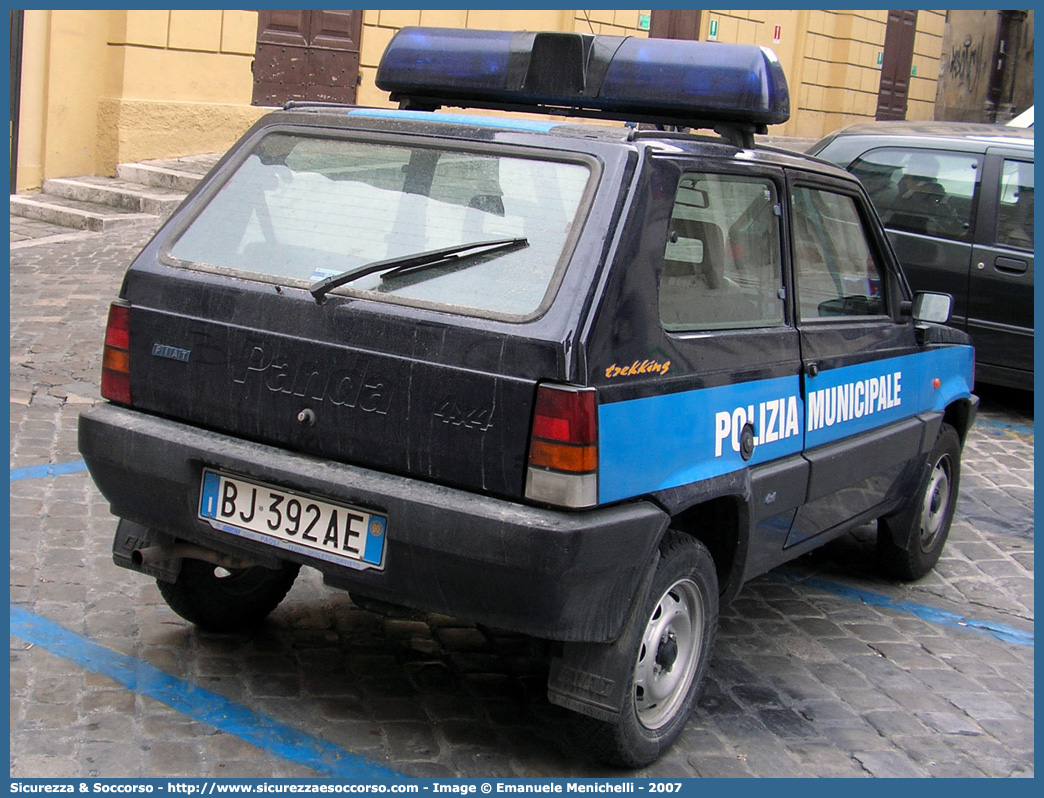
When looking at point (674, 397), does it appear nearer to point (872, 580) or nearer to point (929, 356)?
point (929, 356)

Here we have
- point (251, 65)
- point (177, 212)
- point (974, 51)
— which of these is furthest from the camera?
point (974, 51)

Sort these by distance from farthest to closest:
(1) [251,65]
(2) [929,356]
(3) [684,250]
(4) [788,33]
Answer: (4) [788,33], (1) [251,65], (2) [929,356], (3) [684,250]

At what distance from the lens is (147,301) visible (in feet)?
11.9

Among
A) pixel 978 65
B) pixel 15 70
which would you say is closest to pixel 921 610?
pixel 15 70

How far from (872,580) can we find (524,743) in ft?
8.23

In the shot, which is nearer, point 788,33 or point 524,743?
point 524,743

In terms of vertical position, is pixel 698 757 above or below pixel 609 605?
below

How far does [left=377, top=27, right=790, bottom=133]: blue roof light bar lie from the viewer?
3820 millimetres

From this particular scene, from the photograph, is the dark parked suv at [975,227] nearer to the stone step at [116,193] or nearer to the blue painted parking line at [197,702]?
the blue painted parking line at [197,702]

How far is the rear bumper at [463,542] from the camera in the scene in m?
3.00

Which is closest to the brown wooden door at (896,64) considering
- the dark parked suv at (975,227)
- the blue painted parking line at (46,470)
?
the dark parked suv at (975,227)

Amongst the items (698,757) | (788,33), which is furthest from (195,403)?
(788,33)

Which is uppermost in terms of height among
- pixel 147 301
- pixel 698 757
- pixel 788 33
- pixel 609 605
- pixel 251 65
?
pixel 788 33

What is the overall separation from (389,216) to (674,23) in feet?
51.7
